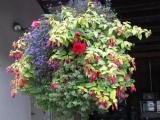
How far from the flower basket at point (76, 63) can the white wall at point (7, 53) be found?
8.30ft

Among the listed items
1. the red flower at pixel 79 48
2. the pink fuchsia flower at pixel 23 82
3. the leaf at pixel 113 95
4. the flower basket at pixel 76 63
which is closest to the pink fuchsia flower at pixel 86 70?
the flower basket at pixel 76 63

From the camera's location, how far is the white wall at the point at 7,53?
19.3 feet

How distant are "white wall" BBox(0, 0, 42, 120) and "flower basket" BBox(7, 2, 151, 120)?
253 cm

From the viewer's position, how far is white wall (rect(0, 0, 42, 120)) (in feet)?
19.3

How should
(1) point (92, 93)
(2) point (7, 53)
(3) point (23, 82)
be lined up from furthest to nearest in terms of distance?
1. (2) point (7, 53)
2. (3) point (23, 82)
3. (1) point (92, 93)

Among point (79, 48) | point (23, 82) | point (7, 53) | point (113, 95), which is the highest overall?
point (7, 53)

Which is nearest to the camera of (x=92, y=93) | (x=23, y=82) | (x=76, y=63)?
(x=92, y=93)

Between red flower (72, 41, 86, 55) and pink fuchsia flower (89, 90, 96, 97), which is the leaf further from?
red flower (72, 41, 86, 55)

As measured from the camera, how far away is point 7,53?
6059mm

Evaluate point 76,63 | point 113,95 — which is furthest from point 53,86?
point 113,95

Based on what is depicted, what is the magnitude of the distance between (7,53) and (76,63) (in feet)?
10.2

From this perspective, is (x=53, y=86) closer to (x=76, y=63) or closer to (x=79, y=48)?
(x=76, y=63)

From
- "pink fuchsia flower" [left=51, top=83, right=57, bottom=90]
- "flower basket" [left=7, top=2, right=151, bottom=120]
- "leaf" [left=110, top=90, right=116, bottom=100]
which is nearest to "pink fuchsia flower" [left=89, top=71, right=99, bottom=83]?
"flower basket" [left=7, top=2, right=151, bottom=120]

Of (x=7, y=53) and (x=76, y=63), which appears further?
(x=7, y=53)
